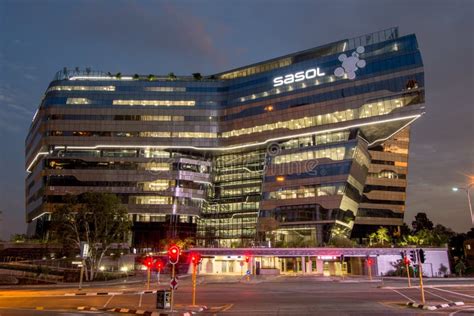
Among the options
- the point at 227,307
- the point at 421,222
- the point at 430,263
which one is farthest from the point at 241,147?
the point at 227,307

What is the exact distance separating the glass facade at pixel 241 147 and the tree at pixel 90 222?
38.6m

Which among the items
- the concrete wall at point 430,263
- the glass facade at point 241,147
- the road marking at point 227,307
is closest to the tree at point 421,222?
the glass facade at point 241,147

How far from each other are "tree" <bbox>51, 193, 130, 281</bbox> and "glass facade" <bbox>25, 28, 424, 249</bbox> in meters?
38.6

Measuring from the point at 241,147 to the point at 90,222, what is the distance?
58.0 metres

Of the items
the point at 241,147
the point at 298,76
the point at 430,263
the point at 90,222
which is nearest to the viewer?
the point at 90,222

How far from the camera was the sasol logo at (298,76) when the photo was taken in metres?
104

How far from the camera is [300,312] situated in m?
23.6

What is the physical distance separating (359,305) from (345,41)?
92997mm

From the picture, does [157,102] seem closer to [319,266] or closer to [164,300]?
[319,266]

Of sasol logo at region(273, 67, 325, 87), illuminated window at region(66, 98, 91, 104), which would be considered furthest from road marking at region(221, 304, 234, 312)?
illuminated window at region(66, 98, 91, 104)

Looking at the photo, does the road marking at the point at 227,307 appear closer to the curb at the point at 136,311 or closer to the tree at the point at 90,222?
the curb at the point at 136,311

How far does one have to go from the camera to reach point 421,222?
142 meters

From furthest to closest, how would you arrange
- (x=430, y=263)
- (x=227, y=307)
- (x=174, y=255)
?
(x=430, y=263) → (x=227, y=307) → (x=174, y=255)

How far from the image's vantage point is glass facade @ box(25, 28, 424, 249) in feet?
315
